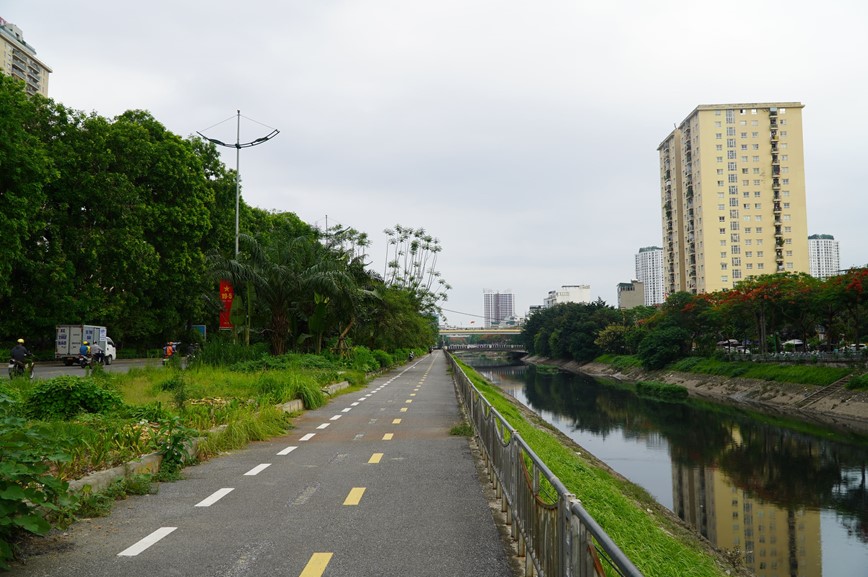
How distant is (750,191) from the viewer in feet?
326

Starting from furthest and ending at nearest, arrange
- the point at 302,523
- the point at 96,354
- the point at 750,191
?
the point at 750,191 → the point at 96,354 → the point at 302,523

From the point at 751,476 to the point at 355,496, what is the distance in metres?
19.5

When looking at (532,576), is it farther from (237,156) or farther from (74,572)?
(237,156)

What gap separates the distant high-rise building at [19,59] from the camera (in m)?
98.9

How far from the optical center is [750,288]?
52844 mm

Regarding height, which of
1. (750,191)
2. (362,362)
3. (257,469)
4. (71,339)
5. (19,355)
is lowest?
(257,469)

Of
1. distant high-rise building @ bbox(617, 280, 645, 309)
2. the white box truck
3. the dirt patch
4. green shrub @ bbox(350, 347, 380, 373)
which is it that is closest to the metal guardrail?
green shrub @ bbox(350, 347, 380, 373)

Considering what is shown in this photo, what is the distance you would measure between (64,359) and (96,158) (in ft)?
35.1

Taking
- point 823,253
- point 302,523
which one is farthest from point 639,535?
point 823,253

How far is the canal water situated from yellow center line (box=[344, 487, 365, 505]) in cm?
1054

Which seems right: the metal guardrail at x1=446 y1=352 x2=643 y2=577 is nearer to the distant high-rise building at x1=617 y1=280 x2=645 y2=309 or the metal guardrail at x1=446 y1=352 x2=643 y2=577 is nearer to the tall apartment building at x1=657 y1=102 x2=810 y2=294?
the tall apartment building at x1=657 y1=102 x2=810 y2=294

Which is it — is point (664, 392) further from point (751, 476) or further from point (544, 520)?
point (544, 520)

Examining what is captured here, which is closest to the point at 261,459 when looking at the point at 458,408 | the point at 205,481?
the point at 205,481

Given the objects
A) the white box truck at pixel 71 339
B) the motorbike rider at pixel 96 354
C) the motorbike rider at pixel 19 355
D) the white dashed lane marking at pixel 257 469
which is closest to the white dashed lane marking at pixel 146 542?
the white dashed lane marking at pixel 257 469
